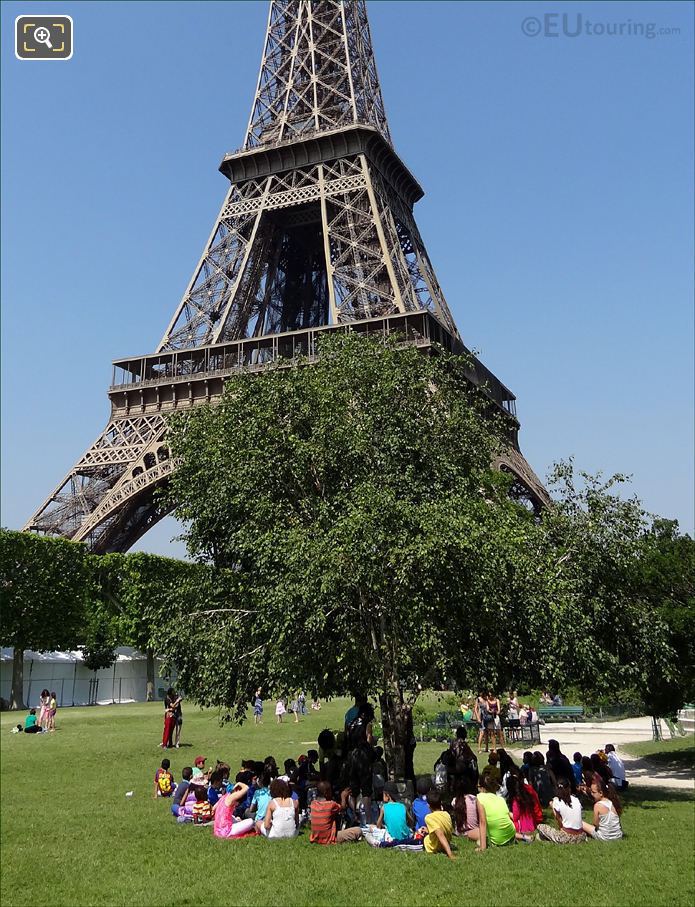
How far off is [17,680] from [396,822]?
30.3 m

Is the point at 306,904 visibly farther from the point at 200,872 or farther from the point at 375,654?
the point at 375,654

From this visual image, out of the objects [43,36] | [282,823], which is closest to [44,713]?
[282,823]

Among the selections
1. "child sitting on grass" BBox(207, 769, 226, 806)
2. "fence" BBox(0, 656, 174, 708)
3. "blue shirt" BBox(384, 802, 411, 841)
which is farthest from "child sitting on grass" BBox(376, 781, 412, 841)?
"fence" BBox(0, 656, 174, 708)

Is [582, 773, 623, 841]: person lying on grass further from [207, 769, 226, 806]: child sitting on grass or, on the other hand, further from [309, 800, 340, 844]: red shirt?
[207, 769, 226, 806]: child sitting on grass

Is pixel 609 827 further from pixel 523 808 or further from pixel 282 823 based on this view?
pixel 282 823

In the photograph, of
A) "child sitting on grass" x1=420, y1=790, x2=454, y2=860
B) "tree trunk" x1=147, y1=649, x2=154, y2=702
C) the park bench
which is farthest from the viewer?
"tree trunk" x1=147, y1=649, x2=154, y2=702

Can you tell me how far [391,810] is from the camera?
11.6 m

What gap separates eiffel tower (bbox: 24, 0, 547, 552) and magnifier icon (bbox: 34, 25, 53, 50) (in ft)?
82.0

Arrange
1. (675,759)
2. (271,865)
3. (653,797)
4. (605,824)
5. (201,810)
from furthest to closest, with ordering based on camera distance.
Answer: (675,759) → (653,797) → (201,810) → (605,824) → (271,865)

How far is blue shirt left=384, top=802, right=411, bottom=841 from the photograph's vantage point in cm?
1157

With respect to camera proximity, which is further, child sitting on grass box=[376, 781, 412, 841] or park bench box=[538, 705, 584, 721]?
park bench box=[538, 705, 584, 721]

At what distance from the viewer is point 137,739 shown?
74.3 ft

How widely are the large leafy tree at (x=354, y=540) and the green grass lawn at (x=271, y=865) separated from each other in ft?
9.59

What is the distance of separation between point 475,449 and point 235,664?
23.6ft
